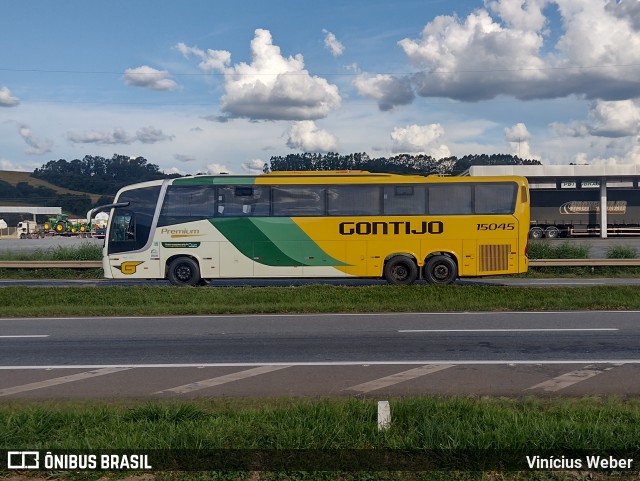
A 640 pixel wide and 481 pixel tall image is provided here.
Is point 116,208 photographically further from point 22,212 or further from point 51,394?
point 22,212

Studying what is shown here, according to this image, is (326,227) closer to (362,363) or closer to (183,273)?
(183,273)

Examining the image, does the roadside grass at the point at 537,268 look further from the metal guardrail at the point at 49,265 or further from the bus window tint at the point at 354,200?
the bus window tint at the point at 354,200

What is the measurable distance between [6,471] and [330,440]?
2.55m

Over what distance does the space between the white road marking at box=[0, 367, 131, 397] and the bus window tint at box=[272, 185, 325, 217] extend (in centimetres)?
1191

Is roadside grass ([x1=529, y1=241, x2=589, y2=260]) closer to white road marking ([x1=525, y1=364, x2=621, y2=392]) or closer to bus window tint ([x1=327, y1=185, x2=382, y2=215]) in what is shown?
bus window tint ([x1=327, y1=185, x2=382, y2=215])

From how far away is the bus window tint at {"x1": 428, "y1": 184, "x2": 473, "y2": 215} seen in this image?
67.8ft

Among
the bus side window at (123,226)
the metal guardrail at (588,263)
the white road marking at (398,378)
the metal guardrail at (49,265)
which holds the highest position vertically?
the bus side window at (123,226)

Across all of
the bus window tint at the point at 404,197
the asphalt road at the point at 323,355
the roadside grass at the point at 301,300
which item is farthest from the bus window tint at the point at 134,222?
the bus window tint at the point at 404,197

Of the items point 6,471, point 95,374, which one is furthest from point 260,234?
point 6,471

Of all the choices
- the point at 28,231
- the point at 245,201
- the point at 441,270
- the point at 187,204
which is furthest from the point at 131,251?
the point at 28,231

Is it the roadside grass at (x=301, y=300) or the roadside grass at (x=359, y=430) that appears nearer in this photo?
the roadside grass at (x=359, y=430)

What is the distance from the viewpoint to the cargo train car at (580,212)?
55.2m

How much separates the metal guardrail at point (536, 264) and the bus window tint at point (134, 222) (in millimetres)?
5981

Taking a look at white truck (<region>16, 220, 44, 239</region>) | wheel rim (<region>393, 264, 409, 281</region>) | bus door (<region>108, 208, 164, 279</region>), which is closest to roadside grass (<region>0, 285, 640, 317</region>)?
bus door (<region>108, 208, 164, 279</region>)
